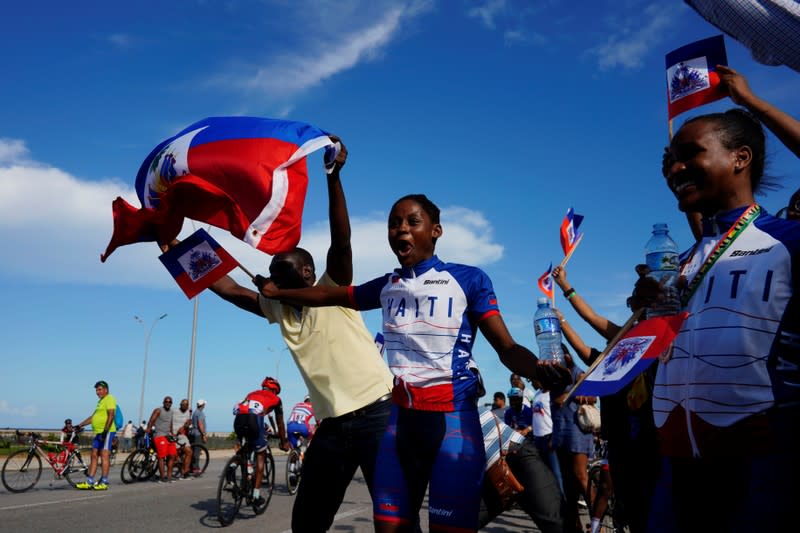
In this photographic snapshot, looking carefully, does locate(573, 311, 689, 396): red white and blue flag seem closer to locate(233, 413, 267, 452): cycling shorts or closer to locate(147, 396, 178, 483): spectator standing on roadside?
locate(233, 413, 267, 452): cycling shorts

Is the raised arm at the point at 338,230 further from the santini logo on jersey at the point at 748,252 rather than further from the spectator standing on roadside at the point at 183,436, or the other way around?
the spectator standing on roadside at the point at 183,436

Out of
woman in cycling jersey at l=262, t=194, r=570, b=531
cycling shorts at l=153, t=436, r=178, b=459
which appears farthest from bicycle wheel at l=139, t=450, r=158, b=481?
woman in cycling jersey at l=262, t=194, r=570, b=531

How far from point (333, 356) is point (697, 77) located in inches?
100

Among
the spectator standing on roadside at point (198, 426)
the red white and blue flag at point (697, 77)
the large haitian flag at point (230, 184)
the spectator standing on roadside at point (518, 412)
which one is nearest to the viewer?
the red white and blue flag at point (697, 77)

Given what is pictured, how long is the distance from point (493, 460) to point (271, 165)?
2369mm

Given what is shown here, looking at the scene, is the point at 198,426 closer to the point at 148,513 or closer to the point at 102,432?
the point at 102,432

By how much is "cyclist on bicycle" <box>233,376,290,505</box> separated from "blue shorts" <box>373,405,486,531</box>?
7.79 metres

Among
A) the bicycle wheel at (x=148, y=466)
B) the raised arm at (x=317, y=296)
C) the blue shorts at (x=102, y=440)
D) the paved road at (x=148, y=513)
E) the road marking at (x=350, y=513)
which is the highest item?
the raised arm at (x=317, y=296)

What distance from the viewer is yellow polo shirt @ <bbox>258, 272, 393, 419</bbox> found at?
433cm

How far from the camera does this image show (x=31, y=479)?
14.6m

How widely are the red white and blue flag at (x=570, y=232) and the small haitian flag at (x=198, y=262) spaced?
2.69 m

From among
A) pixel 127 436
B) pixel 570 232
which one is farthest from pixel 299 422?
pixel 127 436

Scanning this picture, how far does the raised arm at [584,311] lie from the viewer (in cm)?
324

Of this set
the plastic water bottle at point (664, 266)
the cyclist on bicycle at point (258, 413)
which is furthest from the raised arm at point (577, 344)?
the cyclist on bicycle at point (258, 413)
